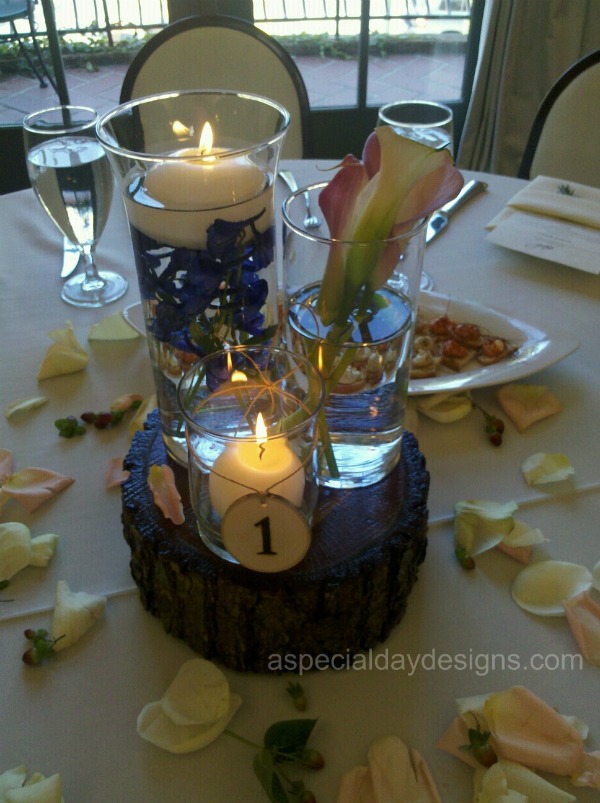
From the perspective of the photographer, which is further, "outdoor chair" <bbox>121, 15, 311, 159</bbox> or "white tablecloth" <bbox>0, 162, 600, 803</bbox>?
"outdoor chair" <bbox>121, 15, 311, 159</bbox>

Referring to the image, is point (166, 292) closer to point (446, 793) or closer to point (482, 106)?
point (446, 793)

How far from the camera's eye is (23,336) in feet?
3.31

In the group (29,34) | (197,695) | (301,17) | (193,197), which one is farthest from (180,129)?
(301,17)

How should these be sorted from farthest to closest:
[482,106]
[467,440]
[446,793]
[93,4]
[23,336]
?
[93,4] < [482,106] < [23,336] < [467,440] < [446,793]

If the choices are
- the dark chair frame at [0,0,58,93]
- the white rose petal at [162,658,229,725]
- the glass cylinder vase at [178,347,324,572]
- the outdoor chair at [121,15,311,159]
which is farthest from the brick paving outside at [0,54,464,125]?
the white rose petal at [162,658,229,725]

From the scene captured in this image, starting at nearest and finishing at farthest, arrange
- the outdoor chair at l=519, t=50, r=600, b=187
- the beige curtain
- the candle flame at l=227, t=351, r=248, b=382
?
the candle flame at l=227, t=351, r=248, b=382 < the outdoor chair at l=519, t=50, r=600, b=187 < the beige curtain

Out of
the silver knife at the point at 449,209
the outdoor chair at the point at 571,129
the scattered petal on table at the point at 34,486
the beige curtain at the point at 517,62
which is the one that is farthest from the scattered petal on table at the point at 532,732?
the beige curtain at the point at 517,62

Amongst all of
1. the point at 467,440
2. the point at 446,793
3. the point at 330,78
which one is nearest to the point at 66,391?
the point at 467,440

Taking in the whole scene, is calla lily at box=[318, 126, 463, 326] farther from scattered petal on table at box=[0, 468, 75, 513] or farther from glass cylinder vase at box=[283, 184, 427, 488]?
scattered petal on table at box=[0, 468, 75, 513]

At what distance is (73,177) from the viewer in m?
1.00

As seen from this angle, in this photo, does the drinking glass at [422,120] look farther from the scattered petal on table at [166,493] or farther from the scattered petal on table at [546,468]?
the scattered petal on table at [166,493]

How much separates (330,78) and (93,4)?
97 cm

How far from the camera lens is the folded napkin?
1.16 metres

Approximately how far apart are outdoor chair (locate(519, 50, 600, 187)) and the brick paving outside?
147 centimetres
